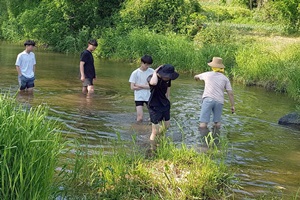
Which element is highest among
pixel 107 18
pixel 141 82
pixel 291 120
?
pixel 107 18

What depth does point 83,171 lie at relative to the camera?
6258 mm

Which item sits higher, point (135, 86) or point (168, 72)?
point (168, 72)

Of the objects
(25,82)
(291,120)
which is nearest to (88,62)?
(25,82)

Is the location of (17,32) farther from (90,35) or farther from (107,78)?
(107,78)

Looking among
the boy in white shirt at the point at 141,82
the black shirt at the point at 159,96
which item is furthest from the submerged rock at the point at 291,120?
the black shirt at the point at 159,96

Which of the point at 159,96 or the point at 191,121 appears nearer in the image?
the point at 159,96

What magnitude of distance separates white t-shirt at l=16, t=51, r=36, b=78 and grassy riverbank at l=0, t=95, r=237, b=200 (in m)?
5.94

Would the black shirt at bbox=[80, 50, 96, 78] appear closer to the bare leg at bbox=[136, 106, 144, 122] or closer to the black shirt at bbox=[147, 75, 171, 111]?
the bare leg at bbox=[136, 106, 144, 122]

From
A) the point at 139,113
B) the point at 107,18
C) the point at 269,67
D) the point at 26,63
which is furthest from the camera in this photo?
the point at 107,18

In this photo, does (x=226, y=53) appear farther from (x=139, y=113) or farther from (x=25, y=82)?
(x=139, y=113)

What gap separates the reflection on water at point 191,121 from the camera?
26.2ft

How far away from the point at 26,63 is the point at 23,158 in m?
8.78

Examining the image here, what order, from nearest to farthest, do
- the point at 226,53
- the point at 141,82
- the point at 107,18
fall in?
the point at 141,82, the point at 226,53, the point at 107,18

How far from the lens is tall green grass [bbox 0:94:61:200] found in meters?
4.68
